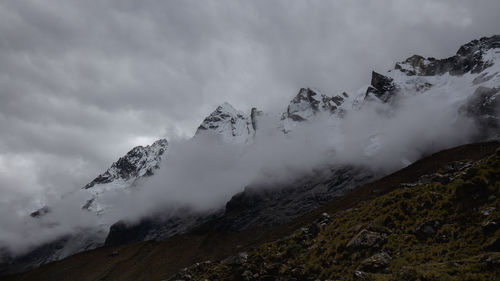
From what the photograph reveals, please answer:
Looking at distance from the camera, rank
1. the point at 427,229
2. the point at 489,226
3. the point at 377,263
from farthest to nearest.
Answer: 1. the point at 427,229
2. the point at 377,263
3. the point at 489,226

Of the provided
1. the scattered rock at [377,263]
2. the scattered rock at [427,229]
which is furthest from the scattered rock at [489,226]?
the scattered rock at [377,263]

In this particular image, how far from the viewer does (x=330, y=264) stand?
38.8 meters

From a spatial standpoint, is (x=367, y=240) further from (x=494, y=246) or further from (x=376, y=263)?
(x=494, y=246)

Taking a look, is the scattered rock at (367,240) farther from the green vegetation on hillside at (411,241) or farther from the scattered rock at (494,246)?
the scattered rock at (494,246)

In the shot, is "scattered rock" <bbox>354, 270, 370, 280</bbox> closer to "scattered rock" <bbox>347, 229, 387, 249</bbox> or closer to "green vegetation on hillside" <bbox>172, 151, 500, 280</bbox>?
"green vegetation on hillside" <bbox>172, 151, 500, 280</bbox>

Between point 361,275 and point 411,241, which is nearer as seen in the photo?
point 361,275

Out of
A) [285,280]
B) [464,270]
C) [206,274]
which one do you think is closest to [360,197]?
[206,274]

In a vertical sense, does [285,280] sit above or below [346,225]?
below

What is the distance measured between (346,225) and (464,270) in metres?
23.8

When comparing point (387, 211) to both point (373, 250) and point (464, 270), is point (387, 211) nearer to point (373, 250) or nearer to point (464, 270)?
point (373, 250)

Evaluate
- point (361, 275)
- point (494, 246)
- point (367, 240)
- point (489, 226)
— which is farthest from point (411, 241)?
point (494, 246)

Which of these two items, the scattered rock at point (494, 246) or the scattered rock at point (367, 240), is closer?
the scattered rock at point (494, 246)

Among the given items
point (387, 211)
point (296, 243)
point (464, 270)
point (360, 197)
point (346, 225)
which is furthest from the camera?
point (360, 197)

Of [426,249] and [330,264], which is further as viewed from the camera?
[330,264]
